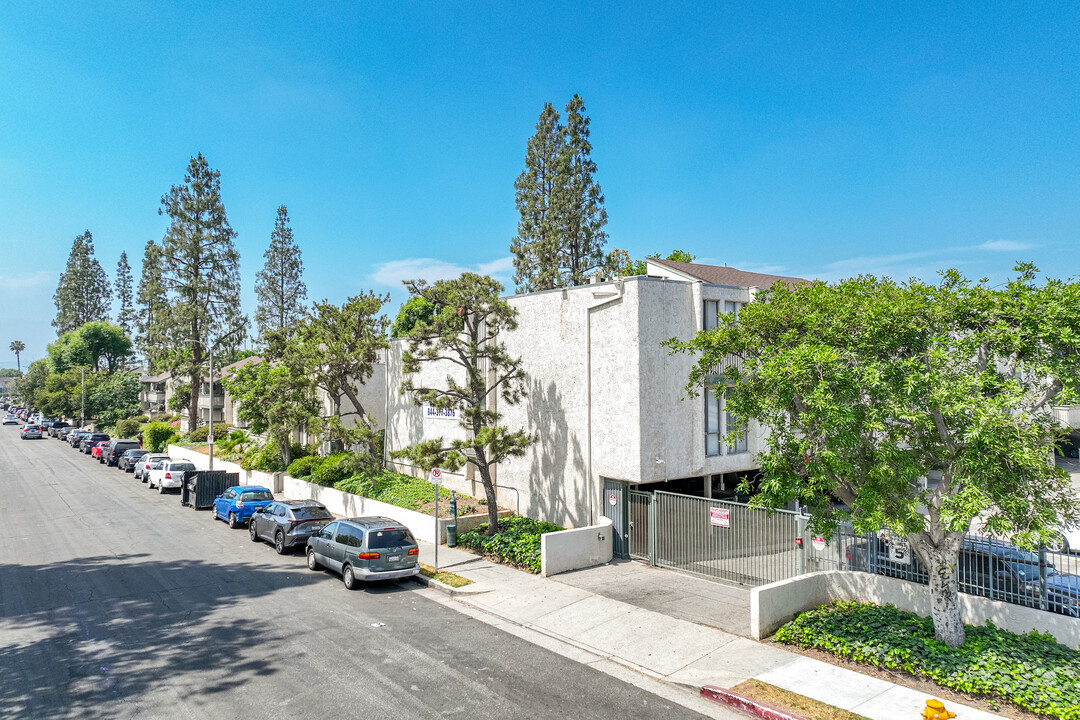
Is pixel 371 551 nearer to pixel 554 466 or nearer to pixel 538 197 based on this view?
pixel 554 466

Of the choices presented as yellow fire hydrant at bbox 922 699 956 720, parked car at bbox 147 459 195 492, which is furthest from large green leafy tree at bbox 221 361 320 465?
yellow fire hydrant at bbox 922 699 956 720

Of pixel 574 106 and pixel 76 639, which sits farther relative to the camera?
pixel 574 106

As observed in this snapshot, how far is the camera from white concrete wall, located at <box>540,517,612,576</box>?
1630cm

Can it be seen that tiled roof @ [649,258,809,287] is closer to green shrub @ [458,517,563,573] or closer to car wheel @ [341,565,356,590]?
green shrub @ [458,517,563,573]

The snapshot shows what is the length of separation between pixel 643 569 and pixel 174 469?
83.1 ft

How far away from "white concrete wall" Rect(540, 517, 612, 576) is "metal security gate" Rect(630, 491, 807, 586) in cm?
91

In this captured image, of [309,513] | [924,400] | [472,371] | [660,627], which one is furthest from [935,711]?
[309,513]

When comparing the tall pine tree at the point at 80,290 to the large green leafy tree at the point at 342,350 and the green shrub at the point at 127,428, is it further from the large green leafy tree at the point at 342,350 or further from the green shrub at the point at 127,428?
the large green leafy tree at the point at 342,350

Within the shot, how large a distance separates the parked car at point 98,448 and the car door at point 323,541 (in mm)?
35697

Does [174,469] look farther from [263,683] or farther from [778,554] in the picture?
[778,554]

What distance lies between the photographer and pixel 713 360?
11836mm


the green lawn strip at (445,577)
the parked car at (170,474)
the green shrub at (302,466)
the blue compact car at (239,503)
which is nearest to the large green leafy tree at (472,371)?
the green lawn strip at (445,577)

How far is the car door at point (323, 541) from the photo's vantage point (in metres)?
16.5

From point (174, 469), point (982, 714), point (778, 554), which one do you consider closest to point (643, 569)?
point (778, 554)
